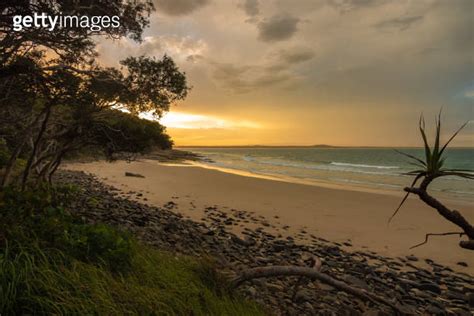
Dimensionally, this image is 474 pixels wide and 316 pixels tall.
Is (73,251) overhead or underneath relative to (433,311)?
overhead

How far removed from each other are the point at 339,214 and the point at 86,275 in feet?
37.5

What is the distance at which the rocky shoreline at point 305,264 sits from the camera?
4496 mm

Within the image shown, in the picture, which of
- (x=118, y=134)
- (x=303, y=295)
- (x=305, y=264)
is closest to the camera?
(x=303, y=295)

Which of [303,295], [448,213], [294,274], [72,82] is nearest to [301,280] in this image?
[294,274]

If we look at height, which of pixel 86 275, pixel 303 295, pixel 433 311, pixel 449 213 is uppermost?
pixel 449 213

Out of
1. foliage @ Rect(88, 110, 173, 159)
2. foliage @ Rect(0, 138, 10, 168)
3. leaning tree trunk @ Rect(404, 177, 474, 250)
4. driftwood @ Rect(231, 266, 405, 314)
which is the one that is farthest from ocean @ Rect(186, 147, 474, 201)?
foliage @ Rect(0, 138, 10, 168)

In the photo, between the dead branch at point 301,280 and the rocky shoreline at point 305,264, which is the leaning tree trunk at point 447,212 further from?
the rocky shoreline at point 305,264

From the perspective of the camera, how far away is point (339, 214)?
12.2 metres

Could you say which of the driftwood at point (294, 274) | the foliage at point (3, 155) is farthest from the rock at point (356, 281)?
the foliage at point (3, 155)

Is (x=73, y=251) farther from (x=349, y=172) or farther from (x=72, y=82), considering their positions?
(x=349, y=172)

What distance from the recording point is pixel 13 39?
5.20m

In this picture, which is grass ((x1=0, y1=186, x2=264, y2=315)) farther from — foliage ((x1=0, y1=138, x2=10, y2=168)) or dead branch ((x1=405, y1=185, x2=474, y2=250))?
foliage ((x1=0, y1=138, x2=10, y2=168))

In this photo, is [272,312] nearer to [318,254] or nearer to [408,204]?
[318,254]

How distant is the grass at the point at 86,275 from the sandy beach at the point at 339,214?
5.51 meters
